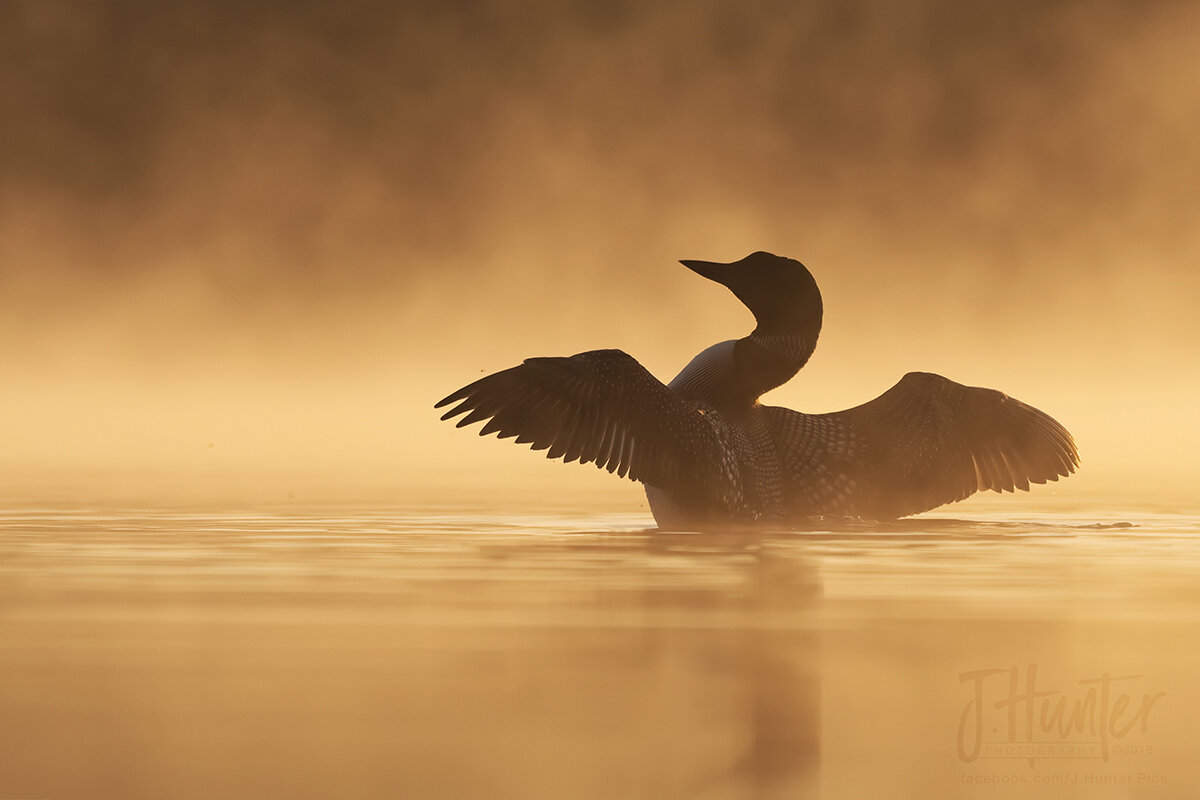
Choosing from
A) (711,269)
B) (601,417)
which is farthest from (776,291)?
(601,417)

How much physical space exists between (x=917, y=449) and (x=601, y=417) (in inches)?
75.8

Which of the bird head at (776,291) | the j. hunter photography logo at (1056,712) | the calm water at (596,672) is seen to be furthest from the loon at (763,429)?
the j. hunter photography logo at (1056,712)

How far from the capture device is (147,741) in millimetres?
2689

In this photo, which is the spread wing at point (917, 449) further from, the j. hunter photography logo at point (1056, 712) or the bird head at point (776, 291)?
the j. hunter photography logo at point (1056, 712)

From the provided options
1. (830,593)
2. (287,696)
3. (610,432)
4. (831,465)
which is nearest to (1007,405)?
(831,465)

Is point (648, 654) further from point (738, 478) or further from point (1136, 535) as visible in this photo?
point (1136, 535)

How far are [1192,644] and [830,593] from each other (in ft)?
4.11

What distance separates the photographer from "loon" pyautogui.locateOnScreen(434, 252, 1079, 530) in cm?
720

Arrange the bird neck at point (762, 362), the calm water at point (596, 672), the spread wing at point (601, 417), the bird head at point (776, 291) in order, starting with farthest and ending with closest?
the bird head at point (776, 291)
the bird neck at point (762, 362)
the spread wing at point (601, 417)
the calm water at point (596, 672)

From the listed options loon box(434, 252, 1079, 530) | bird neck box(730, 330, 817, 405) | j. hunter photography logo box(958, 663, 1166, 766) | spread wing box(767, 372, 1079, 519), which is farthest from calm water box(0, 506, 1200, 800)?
bird neck box(730, 330, 817, 405)

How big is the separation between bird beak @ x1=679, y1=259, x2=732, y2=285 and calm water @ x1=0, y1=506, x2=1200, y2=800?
226 cm

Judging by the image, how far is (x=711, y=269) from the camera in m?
8.24

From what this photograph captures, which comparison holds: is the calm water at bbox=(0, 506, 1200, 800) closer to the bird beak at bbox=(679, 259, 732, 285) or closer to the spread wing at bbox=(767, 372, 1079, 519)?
the spread wing at bbox=(767, 372, 1079, 519)

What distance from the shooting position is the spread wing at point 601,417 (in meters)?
7.18
